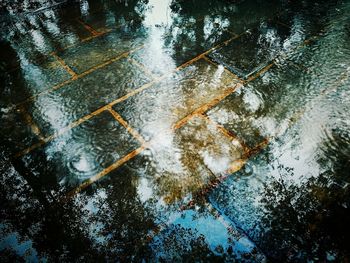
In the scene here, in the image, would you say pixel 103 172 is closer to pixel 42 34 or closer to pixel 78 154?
pixel 78 154

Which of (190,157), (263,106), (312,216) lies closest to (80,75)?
(190,157)

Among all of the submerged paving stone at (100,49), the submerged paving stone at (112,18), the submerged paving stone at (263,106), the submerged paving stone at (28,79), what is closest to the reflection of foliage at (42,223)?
the submerged paving stone at (28,79)

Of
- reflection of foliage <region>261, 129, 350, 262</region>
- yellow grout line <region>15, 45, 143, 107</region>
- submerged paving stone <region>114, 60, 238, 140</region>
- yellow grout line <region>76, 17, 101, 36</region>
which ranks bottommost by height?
reflection of foliage <region>261, 129, 350, 262</region>

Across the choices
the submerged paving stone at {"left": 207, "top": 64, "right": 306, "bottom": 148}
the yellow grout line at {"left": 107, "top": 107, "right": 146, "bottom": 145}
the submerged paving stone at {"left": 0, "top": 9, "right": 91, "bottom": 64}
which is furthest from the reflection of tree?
the submerged paving stone at {"left": 0, "top": 9, "right": 91, "bottom": 64}

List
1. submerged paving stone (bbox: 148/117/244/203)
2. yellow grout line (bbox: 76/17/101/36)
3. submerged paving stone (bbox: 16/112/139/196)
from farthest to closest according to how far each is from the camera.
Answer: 1. yellow grout line (bbox: 76/17/101/36)
2. submerged paving stone (bbox: 16/112/139/196)
3. submerged paving stone (bbox: 148/117/244/203)

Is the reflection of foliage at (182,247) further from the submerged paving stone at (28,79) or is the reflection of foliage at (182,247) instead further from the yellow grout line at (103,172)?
the submerged paving stone at (28,79)

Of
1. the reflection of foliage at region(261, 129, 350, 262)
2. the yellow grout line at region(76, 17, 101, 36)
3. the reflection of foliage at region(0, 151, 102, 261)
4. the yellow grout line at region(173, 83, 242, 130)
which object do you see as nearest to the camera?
the reflection of foliage at region(261, 129, 350, 262)

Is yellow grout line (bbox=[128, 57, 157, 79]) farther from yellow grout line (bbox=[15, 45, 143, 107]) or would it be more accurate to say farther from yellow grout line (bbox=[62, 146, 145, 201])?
yellow grout line (bbox=[62, 146, 145, 201])
